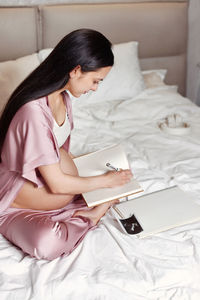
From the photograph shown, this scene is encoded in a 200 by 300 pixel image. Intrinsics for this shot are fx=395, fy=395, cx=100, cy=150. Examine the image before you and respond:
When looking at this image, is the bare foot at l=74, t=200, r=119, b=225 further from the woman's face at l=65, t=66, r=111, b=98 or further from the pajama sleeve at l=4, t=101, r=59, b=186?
the woman's face at l=65, t=66, r=111, b=98

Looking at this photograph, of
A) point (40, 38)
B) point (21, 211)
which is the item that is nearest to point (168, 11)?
point (40, 38)

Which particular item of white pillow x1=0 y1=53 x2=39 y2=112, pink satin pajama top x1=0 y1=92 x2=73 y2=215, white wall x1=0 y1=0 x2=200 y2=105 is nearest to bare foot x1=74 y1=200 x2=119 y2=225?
Answer: pink satin pajama top x1=0 y1=92 x2=73 y2=215

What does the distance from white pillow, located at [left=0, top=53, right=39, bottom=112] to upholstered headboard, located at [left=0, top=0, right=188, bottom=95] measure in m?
0.20

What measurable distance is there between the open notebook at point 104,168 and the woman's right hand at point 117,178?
2cm

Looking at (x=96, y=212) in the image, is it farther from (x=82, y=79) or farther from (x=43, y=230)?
(x=82, y=79)

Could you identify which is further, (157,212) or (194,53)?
(194,53)

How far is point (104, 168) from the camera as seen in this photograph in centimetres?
168

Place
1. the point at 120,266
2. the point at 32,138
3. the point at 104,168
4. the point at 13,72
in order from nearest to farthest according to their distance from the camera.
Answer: the point at 120,266 < the point at 32,138 < the point at 104,168 < the point at 13,72

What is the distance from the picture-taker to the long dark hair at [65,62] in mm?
1306

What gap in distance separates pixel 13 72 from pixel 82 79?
1.06 metres

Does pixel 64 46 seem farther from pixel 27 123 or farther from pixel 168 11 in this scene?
pixel 168 11

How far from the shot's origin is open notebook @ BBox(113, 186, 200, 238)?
4.58 ft

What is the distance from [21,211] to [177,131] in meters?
1.05

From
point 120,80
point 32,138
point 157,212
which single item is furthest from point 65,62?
point 120,80
